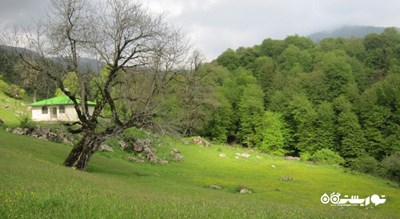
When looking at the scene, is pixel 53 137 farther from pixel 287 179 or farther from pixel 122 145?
pixel 287 179

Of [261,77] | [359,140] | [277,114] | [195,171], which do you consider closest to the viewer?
[195,171]

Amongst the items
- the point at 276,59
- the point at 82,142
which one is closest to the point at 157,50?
the point at 82,142

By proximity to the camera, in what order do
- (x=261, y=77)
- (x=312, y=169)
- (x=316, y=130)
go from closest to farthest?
1. (x=312, y=169)
2. (x=316, y=130)
3. (x=261, y=77)

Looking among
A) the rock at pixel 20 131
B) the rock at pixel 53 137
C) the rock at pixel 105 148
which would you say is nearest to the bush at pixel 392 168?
the rock at pixel 105 148

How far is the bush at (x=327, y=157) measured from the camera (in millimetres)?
71875

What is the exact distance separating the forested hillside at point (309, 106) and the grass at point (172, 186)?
16650mm

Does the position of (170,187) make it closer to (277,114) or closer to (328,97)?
(277,114)

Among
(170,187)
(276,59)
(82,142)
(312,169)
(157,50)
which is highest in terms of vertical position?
(276,59)

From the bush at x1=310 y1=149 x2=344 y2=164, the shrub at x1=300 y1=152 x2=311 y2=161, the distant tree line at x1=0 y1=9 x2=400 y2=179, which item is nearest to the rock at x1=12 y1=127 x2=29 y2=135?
the distant tree line at x1=0 y1=9 x2=400 y2=179

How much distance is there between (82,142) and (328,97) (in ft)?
245

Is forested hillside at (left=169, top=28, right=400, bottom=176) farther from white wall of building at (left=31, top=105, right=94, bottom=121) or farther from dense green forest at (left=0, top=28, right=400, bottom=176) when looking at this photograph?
white wall of building at (left=31, top=105, right=94, bottom=121)

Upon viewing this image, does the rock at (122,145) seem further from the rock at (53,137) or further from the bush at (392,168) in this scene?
the bush at (392,168)

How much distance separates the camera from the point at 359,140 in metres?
76.6

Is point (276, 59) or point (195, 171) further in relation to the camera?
point (276, 59)
